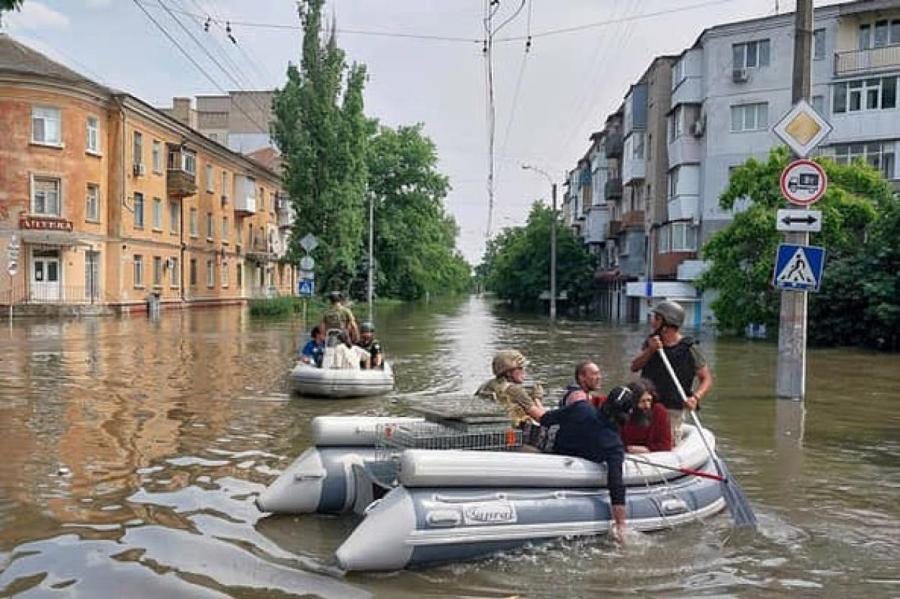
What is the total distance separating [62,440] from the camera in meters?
9.94

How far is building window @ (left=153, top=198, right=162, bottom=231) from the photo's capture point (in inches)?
1762

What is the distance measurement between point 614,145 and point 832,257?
96.2ft

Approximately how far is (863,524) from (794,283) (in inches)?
247

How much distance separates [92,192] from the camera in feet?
128

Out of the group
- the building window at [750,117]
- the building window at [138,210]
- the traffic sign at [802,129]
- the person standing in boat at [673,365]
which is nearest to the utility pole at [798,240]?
the traffic sign at [802,129]

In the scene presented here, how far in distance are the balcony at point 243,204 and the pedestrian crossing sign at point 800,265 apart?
49.0 metres

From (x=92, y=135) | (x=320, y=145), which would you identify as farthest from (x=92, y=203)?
(x=320, y=145)

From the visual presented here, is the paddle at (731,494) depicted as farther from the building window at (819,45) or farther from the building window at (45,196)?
the building window at (819,45)

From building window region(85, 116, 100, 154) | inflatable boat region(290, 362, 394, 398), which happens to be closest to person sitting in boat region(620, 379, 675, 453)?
inflatable boat region(290, 362, 394, 398)

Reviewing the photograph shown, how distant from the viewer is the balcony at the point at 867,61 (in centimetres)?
3703

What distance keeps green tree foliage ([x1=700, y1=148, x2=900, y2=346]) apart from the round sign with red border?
50.5 feet

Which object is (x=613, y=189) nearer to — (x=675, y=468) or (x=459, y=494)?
(x=675, y=468)

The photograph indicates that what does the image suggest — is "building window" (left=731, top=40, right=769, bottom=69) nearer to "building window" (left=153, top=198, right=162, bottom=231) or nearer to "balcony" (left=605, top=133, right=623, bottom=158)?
"balcony" (left=605, top=133, right=623, bottom=158)

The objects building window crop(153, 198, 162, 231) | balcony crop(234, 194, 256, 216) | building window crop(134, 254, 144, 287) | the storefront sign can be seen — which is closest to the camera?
the storefront sign
